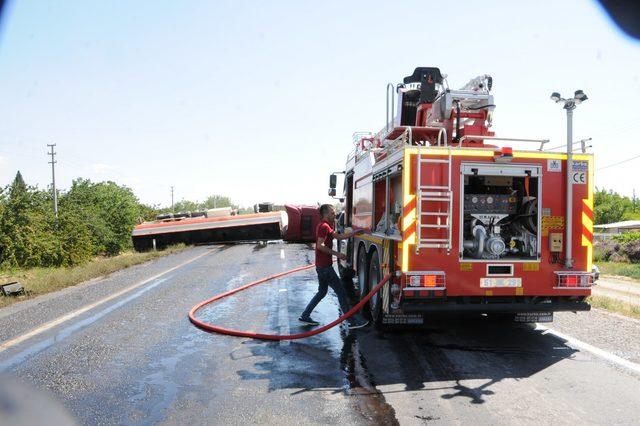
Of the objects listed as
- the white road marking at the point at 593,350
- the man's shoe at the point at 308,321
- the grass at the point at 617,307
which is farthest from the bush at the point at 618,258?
the man's shoe at the point at 308,321

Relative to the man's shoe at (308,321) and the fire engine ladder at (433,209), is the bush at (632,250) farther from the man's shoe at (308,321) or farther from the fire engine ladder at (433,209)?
the fire engine ladder at (433,209)

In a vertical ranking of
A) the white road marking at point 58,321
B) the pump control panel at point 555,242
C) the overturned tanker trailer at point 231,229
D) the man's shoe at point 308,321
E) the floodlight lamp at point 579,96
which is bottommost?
the white road marking at point 58,321

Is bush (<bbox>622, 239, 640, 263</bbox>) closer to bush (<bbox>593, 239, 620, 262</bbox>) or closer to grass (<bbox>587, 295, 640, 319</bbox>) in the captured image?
bush (<bbox>593, 239, 620, 262</bbox>)

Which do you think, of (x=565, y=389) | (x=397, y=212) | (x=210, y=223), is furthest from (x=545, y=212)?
(x=210, y=223)

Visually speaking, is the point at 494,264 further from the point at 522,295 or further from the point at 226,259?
the point at 226,259

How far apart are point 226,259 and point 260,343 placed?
12.8 metres

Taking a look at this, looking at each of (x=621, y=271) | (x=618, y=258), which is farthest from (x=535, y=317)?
(x=618, y=258)

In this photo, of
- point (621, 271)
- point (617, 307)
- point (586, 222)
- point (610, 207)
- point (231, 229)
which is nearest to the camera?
point (586, 222)

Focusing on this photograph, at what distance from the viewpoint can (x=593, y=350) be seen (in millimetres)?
6406

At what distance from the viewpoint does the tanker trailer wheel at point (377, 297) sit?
707 cm

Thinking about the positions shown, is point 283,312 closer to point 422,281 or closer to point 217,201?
point 422,281

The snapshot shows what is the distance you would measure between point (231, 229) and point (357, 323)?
69.3ft

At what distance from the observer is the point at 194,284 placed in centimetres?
1248

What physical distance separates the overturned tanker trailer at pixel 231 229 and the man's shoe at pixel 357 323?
1926 centimetres
